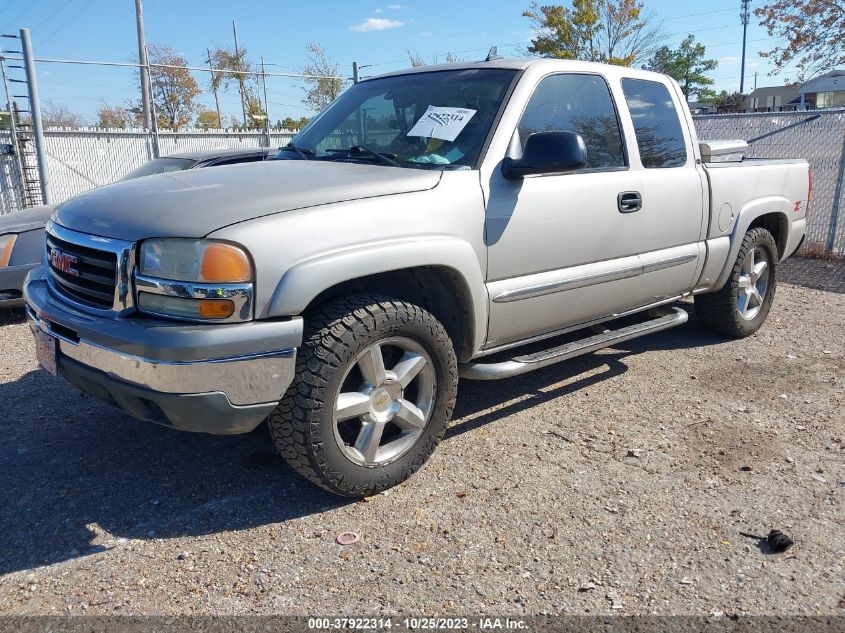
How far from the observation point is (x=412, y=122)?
3.72 metres

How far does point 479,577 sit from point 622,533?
2.19 ft

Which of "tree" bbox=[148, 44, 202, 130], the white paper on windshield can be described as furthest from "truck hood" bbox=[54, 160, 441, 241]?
"tree" bbox=[148, 44, 202, 130]

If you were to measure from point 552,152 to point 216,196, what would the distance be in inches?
59.1

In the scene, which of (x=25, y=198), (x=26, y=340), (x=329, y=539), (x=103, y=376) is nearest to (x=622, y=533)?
(x=329, y=539)

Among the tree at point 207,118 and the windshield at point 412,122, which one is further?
the tree at point 207,118

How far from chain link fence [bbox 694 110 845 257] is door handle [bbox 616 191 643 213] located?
19.3 feet

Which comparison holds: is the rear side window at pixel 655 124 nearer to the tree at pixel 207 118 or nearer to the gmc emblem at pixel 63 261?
the gmc emblem at pixel 63 261

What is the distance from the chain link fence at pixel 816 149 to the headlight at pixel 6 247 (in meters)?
8.73

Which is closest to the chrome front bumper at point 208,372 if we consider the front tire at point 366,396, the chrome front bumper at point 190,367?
the chrome front bumper at point 190,367

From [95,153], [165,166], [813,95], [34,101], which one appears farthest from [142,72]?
[813,95]

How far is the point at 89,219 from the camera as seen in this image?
2910 millimetres

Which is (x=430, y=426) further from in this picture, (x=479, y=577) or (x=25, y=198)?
(x=25, y=198)

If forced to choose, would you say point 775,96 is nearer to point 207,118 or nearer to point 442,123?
point 207,118

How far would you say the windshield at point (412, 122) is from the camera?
348 cm
